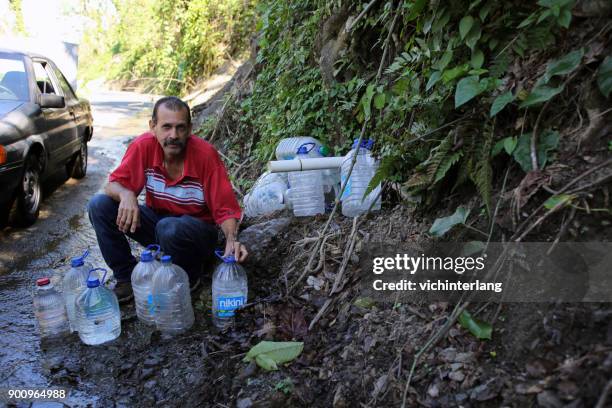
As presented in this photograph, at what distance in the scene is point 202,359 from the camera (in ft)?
9.15

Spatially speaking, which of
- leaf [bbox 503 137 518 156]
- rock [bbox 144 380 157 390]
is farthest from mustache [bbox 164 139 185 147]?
leaf [bbox 503 137 518 156]

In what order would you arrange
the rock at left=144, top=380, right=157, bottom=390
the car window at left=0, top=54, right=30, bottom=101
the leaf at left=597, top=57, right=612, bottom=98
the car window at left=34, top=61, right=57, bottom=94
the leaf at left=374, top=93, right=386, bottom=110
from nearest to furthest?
the leaf at left=597, top=57, right=612, bottom=98
the rock at left=144, top=380, right=157, bottom=390
the leaf at left=374, top=93, right=386, bottom=110
the car window at left=0, top=54, right=30, bottom=101
the car window at left=34, top=61, right=57, bottom=94

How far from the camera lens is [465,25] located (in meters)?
2.72

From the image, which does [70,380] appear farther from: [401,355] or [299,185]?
[299,185]

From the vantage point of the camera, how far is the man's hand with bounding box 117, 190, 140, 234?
3.18 m

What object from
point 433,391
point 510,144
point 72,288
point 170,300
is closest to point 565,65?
point 510,144

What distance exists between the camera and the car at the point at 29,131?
188 inches

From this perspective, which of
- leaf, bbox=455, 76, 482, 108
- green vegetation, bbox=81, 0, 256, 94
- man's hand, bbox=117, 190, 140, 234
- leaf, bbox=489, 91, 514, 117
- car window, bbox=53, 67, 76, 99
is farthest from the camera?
green vegetation, bbox=81, 0, 256, 94

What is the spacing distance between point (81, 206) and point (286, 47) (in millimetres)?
3221

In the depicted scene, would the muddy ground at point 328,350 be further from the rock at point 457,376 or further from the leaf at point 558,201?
the leaf at point 558,201

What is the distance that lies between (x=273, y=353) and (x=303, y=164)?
5.43 ft

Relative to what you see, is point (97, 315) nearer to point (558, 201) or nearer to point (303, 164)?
point (303, 164)

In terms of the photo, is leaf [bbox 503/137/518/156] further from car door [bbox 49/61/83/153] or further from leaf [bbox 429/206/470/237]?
car door [bbox 49/61/83/153]

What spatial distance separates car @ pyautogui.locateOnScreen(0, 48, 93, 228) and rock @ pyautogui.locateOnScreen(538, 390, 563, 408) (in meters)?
4.69
